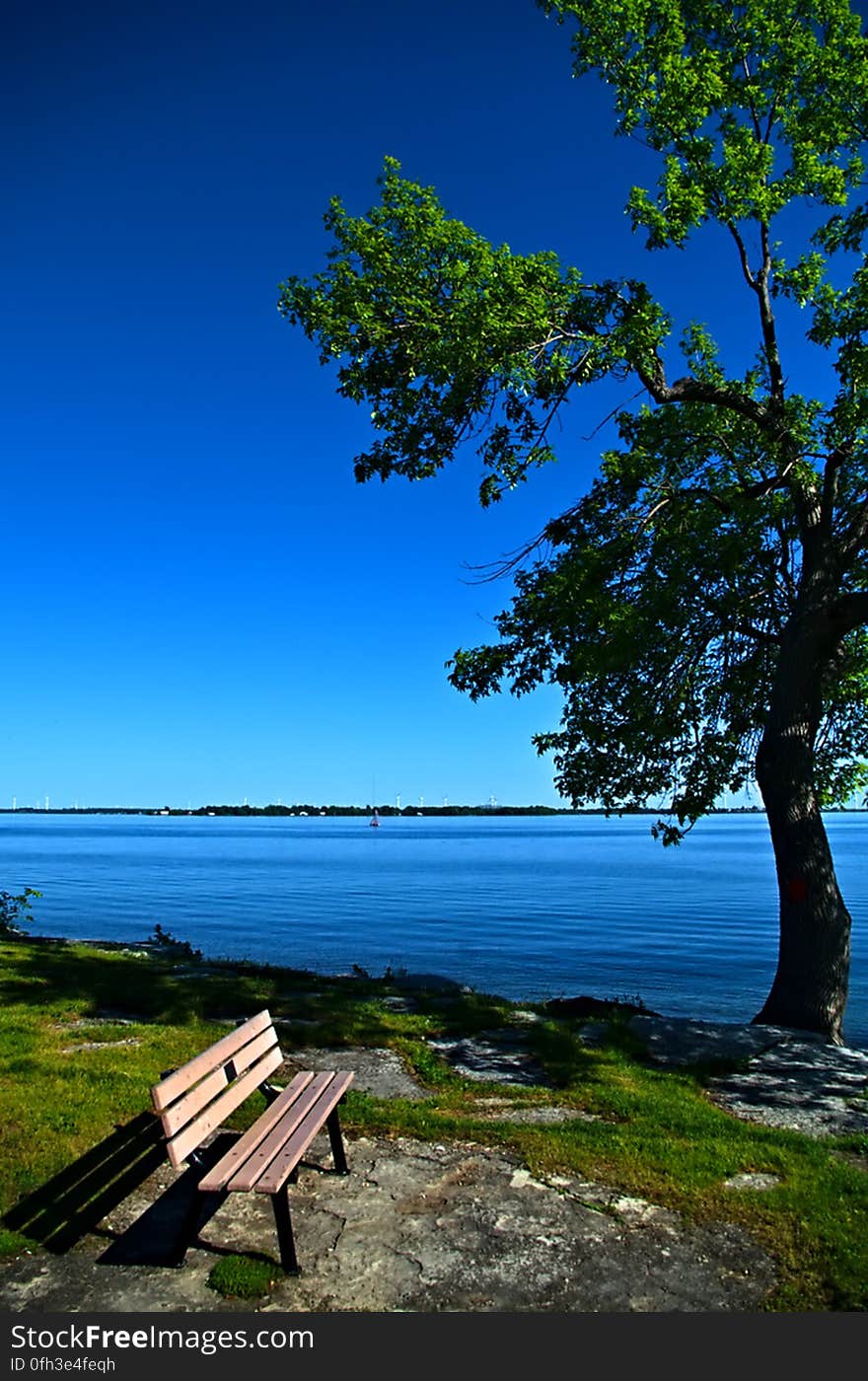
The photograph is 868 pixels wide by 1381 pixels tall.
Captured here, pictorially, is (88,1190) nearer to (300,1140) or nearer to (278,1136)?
(278,1136)

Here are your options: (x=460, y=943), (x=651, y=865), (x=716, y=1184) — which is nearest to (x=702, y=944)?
(x=460, y=943)

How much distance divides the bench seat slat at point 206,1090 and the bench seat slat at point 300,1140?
59 centimetres

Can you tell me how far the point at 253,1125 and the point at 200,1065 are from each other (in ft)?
1.67

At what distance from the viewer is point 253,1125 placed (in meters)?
5.44

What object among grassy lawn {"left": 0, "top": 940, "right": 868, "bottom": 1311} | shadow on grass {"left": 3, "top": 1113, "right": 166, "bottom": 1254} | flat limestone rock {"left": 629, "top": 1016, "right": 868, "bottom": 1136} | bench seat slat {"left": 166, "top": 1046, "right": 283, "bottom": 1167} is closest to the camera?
bench seat slat {"left": 166, "top": 1046, "right": 283, "bottom": 1167}

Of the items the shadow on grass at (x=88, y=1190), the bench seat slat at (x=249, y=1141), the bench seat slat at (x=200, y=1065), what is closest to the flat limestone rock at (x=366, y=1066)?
the bench seat slat at (x=200, y=1065)

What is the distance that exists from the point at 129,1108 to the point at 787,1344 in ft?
17.3

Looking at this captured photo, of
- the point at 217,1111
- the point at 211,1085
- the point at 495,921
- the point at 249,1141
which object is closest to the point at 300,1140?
the point at 249,1141

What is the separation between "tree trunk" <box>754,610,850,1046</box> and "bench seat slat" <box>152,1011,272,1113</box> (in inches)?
279

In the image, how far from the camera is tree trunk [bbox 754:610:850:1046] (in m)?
11.1

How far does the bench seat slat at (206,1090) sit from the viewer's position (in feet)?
15.9

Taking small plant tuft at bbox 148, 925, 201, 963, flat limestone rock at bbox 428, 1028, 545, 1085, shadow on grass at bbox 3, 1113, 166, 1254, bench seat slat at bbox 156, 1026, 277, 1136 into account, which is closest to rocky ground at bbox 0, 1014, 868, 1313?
shadow on grass at bbox 3, 1113, 166, 1254

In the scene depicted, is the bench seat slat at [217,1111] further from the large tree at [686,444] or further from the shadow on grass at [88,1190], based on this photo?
the large tree at [686,444]

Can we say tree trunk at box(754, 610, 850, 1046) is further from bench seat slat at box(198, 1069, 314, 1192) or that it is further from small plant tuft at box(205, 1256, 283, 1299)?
small plant tuft at box(205, 1256, 283, 1299)
